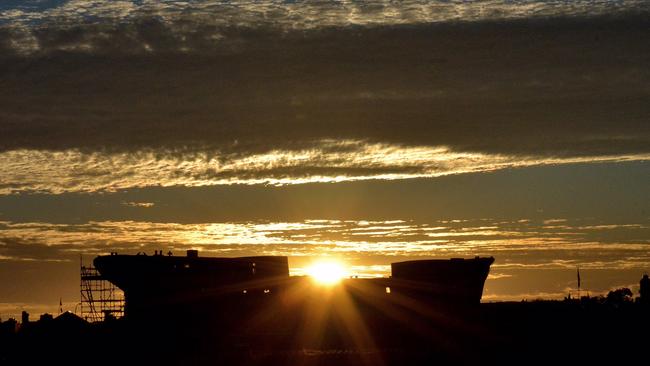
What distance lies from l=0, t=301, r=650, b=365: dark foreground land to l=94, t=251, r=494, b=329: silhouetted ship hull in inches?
53.4

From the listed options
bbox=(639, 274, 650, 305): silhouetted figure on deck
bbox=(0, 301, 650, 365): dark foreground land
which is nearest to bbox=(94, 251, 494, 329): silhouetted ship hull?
bbox=(0, 301, 650, 365): dark foreground land

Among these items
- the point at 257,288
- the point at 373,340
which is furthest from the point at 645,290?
the point at 257,288

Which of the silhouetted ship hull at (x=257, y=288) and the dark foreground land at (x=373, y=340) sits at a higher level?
the silhouetted ship hull at (x=257, y=288)

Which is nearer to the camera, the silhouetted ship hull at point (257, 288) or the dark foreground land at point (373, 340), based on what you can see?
the dark foreground land at point (373, 340)

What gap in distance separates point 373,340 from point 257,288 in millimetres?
11748

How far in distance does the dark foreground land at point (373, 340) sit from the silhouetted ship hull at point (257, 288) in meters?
1.36

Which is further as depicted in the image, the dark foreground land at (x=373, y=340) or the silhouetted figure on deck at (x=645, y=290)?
the silhouetted figure on deck at (x=645, y=290)

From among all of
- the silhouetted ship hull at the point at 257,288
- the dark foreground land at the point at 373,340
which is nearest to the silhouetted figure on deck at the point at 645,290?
the dark foreground land at the point at 373,340

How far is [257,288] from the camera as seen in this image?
8350cm

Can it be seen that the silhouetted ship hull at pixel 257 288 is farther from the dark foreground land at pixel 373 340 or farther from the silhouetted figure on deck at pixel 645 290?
the silhouetted figure on deck at pixel 645 290

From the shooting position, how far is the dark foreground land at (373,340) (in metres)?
51.3

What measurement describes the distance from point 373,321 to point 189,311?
13.9 metres

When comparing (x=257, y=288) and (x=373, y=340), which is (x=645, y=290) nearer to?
(x=373, y=340)

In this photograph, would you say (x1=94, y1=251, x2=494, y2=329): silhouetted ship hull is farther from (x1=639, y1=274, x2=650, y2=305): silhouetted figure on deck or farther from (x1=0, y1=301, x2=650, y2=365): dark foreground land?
(x1=639, y1=274, x2=650, y2=305): silhouetted figure on deck
